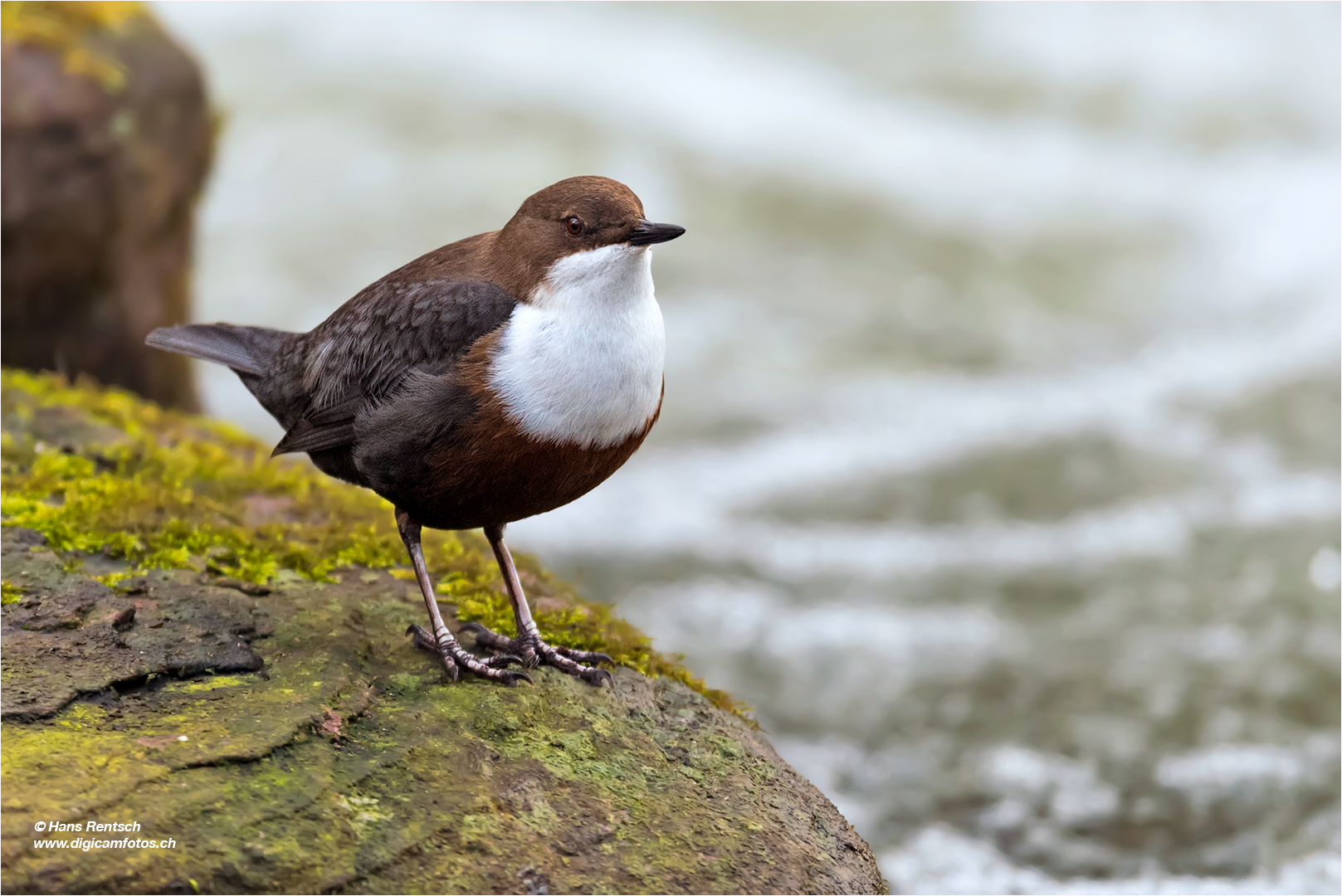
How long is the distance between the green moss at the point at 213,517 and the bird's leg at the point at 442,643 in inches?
11.9

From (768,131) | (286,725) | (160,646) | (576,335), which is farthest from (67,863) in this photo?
(768,131)

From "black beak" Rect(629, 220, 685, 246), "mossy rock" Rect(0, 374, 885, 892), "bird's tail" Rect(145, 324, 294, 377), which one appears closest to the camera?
"mossy rock" Rect(0, 374, 885, 892)

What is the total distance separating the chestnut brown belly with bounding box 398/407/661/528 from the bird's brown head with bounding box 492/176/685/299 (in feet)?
1.41

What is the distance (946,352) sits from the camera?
10.2 meters

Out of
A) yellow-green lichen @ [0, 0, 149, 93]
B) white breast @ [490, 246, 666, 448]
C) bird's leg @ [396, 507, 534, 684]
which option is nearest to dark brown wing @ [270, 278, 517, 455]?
white breast @ [490, 246, 666, 448]

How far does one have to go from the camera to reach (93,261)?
236 inches

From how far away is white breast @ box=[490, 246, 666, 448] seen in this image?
3.07 metres

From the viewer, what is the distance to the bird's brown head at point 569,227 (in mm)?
3139

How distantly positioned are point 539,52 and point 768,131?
290 centimetres

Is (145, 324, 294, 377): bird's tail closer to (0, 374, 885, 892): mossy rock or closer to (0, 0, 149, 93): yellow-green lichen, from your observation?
(0, 374, 885, 892): mossy rock

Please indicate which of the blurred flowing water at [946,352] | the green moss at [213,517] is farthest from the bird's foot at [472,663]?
the blurred flowing water at [946,352]

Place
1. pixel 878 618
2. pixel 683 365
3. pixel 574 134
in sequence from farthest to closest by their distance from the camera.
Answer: pixel 574 134 < pixel 683 365 < pixel 878 618

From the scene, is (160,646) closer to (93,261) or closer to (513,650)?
(513,650)

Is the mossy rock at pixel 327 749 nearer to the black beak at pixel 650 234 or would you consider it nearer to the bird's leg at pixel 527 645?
the bird's leg at pixel 527 645
